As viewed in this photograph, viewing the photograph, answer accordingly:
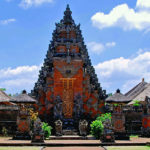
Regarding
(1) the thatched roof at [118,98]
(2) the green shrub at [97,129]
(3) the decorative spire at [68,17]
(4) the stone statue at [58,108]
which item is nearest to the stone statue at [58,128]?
(4) the stone statue at [58,108]

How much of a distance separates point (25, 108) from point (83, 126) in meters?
5.83

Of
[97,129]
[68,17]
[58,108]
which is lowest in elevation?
[97,129]

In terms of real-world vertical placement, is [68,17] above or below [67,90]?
above

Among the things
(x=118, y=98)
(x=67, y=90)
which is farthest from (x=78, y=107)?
(x=118, y=98)

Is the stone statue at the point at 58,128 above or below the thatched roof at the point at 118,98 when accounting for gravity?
below

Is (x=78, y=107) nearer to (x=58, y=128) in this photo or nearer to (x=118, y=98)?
(x=58, y=128)

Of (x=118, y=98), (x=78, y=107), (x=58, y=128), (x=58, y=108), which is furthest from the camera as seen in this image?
(x=78, y=107)

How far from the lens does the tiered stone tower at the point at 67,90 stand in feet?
103

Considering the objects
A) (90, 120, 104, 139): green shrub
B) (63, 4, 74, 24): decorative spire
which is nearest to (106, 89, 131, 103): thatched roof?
(90, 120, 104, 139): green shrub

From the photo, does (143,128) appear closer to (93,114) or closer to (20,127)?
(93,114)

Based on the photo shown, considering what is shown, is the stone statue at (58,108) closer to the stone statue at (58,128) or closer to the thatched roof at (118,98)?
the stone statue at (58,128)

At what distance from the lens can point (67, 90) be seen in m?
32.1

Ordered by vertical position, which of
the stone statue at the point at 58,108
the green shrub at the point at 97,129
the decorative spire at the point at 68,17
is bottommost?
the green shrub at the point at 97,129

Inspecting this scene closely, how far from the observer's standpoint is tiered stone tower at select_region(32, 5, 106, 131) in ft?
103
